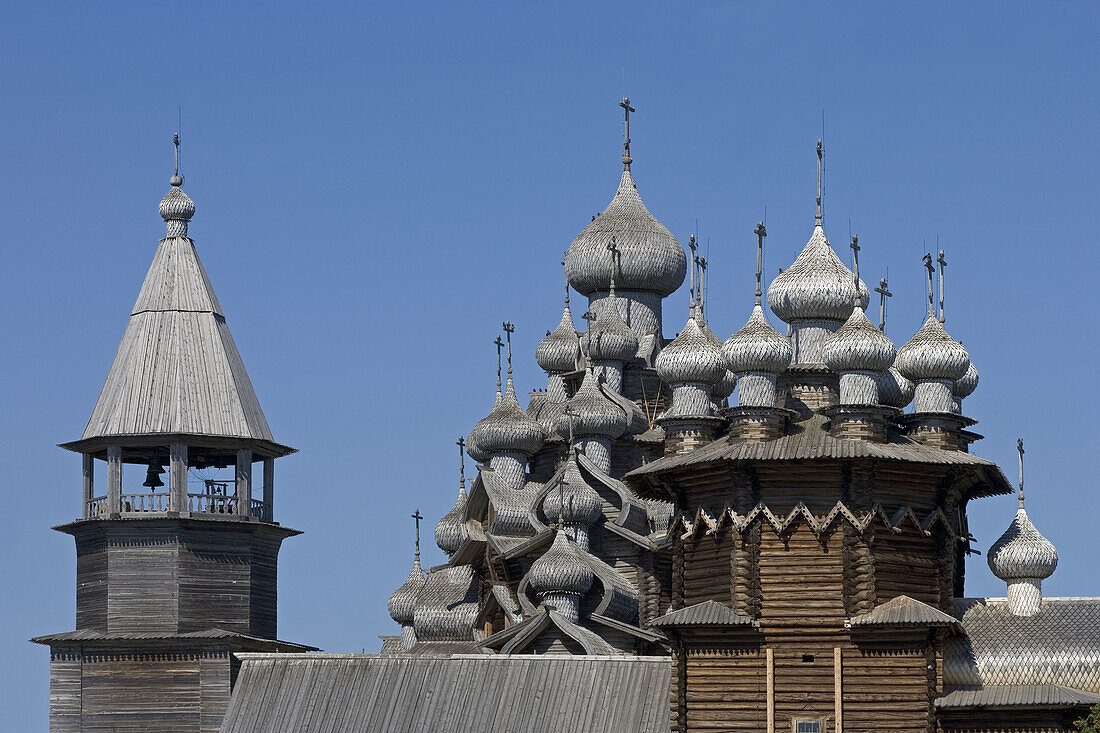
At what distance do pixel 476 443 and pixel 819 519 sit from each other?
13498 mm

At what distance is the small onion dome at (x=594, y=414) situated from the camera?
1948 inches

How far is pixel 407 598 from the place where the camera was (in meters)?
55.1

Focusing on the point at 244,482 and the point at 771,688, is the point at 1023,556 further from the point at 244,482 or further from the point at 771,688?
the point at 244,482

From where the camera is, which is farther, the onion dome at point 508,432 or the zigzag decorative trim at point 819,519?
the onion dome at point 508,432

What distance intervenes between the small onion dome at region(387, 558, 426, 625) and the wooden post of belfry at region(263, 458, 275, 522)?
13.8 feet

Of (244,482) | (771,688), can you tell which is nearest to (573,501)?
(244,482)

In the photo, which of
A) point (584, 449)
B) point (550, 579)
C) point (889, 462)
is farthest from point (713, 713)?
point (584, 449)

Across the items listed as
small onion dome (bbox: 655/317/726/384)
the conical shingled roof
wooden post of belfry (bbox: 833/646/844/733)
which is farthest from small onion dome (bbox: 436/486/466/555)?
wooden post of belfry (bbox: 833/646/844/733)

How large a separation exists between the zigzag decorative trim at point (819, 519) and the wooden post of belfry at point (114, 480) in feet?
49.9

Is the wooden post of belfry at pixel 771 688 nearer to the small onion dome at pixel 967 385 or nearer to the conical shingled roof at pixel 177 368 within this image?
the small onion dome at pixel 967 385

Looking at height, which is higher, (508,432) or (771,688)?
Answer: (508,432)

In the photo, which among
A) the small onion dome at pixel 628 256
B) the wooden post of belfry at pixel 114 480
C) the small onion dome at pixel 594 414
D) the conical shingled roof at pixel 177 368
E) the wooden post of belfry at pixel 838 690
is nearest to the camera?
the wooden post of belfry at pixel 838 690

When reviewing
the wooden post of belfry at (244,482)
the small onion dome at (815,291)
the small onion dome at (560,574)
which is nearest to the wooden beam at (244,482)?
the wooden post of belfry at (244,482)

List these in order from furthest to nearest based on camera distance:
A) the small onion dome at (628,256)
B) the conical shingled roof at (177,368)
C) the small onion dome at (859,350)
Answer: the small onion dome at (628,256) → the conical shingled roof at (177,368) → the small onion dome at (859,350)
